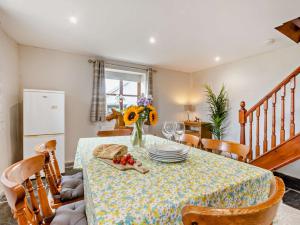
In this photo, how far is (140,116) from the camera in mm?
1294

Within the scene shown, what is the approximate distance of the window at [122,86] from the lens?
395 centimetres

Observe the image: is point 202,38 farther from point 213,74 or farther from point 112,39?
point 213,74

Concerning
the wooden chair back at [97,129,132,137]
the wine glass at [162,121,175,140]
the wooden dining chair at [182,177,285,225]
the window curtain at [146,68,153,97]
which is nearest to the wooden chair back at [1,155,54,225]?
the wooden dining chair at [182,177,285,225]

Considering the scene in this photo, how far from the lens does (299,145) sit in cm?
198

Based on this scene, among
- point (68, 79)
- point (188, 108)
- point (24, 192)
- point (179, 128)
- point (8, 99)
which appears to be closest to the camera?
point (24, 192)

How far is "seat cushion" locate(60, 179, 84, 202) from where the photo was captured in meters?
1.21

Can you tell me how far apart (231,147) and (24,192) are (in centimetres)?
141

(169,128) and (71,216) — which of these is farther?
(169,128)

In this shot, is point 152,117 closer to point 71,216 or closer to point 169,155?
point 169,155

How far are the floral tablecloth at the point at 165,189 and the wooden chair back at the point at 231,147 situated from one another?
337 millimetres

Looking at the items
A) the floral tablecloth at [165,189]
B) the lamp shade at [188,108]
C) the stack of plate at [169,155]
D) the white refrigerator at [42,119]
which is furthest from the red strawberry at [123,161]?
the lamp shade at [188,108]

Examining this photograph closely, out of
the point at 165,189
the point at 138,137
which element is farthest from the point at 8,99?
the point at 165,189

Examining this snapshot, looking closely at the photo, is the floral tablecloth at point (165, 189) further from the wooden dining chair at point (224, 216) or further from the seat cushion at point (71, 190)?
the seat cushion at point (71, 190)

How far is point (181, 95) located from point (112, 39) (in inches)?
110
